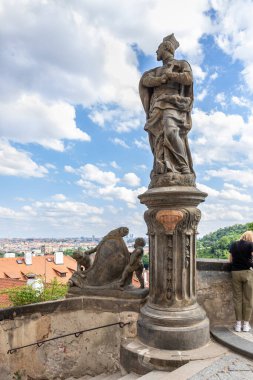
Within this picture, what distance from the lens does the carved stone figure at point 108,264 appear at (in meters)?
4.72

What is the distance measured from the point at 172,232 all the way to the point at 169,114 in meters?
1.53

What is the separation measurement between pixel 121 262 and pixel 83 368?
1.52 metres

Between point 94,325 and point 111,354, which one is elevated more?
point 94,325

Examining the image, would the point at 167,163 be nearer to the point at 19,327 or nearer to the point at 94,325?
the point at 94,325

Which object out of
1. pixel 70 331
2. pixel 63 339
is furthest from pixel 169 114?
pixel 63 339

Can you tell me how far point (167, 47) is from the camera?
4441mm

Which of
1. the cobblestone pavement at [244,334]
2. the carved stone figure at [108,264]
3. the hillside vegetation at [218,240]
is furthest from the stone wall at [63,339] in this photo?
the hillside vegetation at [218,240]

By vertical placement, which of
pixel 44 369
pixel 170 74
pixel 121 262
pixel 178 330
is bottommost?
pixel 44 369

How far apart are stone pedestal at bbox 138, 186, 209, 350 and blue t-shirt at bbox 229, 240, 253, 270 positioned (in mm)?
745

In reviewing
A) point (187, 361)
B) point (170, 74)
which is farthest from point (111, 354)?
point (170, 74)

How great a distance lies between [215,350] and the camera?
371 centimetres

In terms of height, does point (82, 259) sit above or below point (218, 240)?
below

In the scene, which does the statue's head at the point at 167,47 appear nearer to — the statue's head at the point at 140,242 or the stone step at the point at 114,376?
the statue's head at the point at 140,242

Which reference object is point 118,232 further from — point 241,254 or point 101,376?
point 101,376
